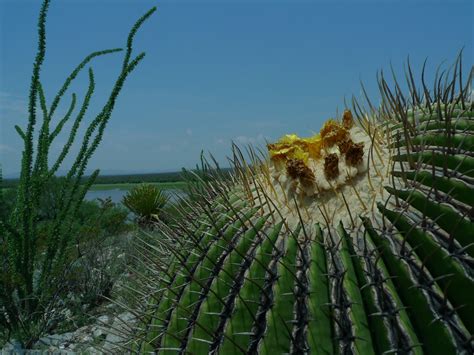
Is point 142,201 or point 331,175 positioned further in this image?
point 142,201

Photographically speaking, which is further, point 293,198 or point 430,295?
point 293,198

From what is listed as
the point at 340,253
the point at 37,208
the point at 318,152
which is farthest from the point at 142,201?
the point at 340,253

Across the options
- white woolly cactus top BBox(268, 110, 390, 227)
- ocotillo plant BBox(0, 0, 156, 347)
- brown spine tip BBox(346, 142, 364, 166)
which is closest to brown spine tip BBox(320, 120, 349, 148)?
white woolly cactus top BBox(268, 110, 390, 227)

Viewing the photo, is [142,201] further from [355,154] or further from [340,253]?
[340,253]

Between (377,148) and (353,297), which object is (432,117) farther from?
(353,297)

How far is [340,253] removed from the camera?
201cm

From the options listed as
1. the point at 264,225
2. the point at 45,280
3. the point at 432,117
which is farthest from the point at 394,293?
the point at 45,280

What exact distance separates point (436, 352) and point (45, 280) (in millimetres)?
6328

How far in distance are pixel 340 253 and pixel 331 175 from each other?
417 millimetres

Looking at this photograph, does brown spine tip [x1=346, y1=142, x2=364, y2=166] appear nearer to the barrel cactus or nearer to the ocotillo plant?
the barrel cactus

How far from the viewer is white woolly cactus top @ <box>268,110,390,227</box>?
2.17m

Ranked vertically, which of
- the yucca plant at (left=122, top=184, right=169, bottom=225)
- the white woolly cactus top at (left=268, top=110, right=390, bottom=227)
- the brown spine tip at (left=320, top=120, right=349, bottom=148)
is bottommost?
the yucca plant at (left=122, top=184, right=169, bottom=225)

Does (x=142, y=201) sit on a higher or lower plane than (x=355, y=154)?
lower

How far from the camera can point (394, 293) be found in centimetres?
189
